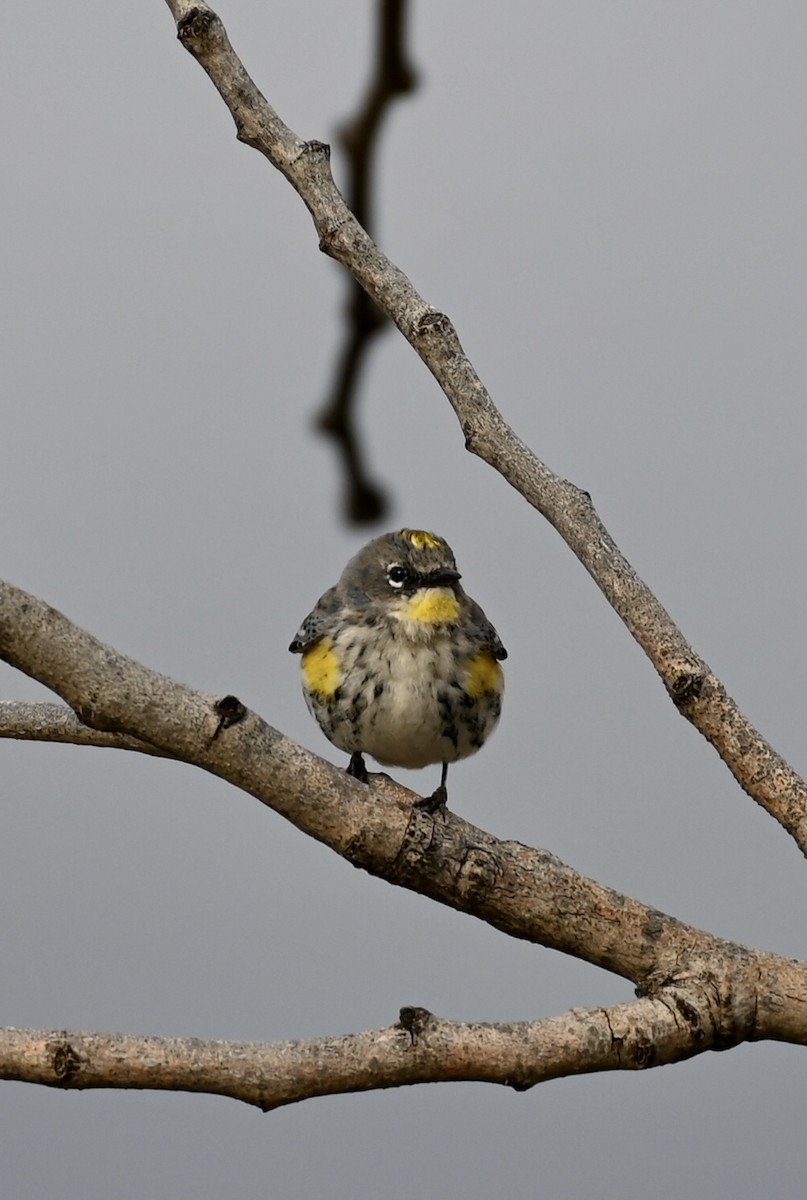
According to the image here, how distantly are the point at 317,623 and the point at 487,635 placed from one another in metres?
0.41

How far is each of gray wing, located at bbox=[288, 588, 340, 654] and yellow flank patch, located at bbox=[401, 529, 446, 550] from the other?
229 millimetres

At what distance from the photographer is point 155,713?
2160 millimetres

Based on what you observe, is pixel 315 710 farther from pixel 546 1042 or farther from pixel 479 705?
pixel 546 1042

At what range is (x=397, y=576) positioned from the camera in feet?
11.0

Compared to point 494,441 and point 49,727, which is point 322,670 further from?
point 494,441

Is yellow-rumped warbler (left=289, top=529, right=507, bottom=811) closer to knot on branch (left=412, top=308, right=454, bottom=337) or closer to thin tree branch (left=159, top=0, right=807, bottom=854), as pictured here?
thin tree branch (left=159, top=0, right=807, bottom=854)

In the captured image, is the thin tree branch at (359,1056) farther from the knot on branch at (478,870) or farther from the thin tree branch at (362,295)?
the thin tree branch at (362,295)

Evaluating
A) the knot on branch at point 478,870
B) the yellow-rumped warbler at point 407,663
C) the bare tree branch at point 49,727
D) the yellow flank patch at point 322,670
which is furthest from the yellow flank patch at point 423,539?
the knot on branch at point 478,870

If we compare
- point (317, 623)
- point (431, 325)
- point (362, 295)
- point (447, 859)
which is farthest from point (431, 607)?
point (447, 859)

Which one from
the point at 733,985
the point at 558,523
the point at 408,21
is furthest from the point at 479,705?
the point at 408,21

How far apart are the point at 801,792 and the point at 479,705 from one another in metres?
0.94

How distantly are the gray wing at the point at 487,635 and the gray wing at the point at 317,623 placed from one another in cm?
33

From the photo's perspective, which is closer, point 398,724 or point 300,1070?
point 300,1070

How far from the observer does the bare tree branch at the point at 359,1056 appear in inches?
78.0
